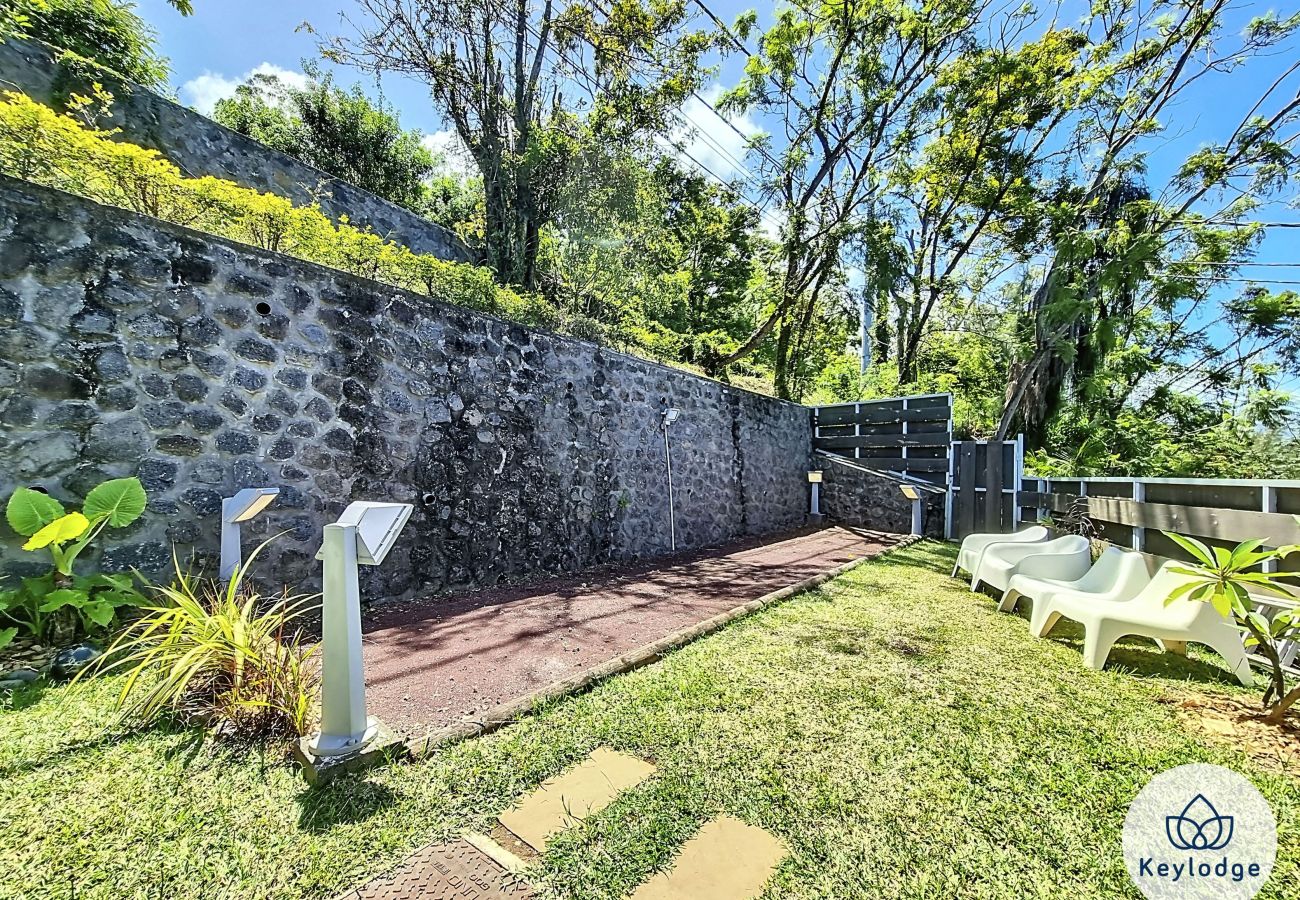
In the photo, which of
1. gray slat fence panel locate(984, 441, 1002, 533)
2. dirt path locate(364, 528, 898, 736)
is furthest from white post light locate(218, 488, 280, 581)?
gray slat fence panel locate(984, 441, 1002, 533)

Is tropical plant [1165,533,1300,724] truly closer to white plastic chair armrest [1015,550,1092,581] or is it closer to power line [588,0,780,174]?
white plastic chair armrest [1015,550,1092,581]

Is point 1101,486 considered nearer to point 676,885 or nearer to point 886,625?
point 886,625

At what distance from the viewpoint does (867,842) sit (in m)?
1.57

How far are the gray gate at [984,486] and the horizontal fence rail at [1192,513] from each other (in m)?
2.00

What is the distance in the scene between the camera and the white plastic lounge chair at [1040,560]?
13.0 feet

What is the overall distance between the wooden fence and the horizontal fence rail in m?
3.41

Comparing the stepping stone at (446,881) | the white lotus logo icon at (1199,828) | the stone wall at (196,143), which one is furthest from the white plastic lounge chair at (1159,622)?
the stone wall at (196,143)

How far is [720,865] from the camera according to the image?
1.49 metres

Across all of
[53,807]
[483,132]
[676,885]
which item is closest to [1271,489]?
[676,885]

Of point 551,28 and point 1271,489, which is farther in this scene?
point 551,28

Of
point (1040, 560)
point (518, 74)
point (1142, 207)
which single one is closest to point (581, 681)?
point (1040, 560)

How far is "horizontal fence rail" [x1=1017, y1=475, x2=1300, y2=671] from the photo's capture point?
298 centimetres

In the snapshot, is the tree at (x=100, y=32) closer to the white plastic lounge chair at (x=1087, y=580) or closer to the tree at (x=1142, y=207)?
the white plastic lounge chair at (x=1087, y=580)

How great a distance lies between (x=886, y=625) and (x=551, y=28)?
30.8ft
